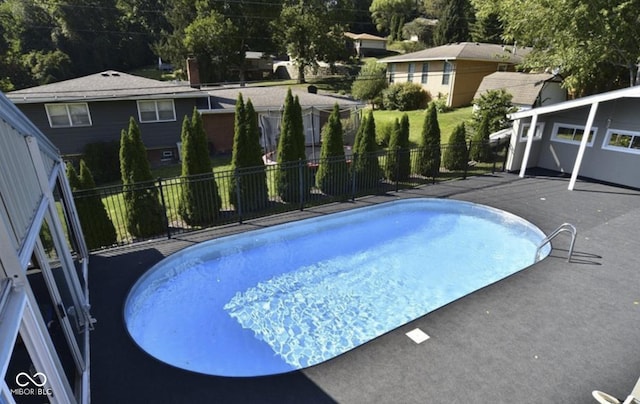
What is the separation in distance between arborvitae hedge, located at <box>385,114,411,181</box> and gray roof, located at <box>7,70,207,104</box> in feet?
36.1

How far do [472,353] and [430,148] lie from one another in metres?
9.38

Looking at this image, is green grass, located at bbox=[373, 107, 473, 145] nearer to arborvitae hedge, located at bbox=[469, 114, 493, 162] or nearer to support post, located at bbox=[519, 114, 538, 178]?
arborvitae hedge, located at bbox=[469, 114, 493, 162]

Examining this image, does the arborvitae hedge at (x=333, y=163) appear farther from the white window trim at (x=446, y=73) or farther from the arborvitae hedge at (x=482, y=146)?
the white window trim at (x=446, y=73)

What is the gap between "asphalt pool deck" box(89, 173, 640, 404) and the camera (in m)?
4.06

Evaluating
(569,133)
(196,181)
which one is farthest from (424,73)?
(196,181)

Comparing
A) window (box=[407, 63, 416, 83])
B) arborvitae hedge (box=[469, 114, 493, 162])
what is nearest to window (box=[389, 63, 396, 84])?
window (box=[407, 63, 416, 83])

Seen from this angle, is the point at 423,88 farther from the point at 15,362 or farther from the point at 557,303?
the point at 15,362

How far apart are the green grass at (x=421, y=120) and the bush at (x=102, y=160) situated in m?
13.8

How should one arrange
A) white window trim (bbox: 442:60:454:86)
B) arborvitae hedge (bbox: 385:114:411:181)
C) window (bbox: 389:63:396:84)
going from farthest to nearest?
window (bbox: 389:63:396:84) → white window trim (bbox: 442:60:454:86) → arborvitae hedge (bbox: 385:114:411:181)

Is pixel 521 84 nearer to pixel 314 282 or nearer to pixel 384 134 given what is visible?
pixel 384 134

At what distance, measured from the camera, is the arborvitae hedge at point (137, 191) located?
863 centimetres

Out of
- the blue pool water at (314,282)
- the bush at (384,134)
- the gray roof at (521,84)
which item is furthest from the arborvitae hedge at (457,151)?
the gray roof at (521,84)

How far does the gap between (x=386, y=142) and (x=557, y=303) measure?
43.9 feet

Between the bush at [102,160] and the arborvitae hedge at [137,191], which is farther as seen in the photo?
the bush at [102,160]
